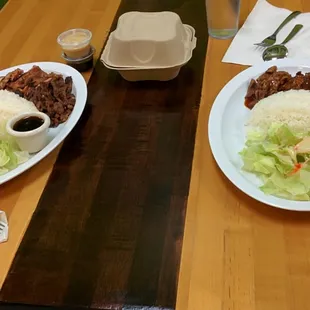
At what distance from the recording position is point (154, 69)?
4.37 ft

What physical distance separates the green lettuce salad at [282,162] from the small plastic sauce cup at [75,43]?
2.07 ft

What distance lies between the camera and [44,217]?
3.40ft

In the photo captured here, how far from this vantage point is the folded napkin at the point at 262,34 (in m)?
1.41

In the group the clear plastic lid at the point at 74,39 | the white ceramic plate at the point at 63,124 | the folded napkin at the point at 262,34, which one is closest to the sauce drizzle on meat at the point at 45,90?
the white ceramic plate at the point at 63,124

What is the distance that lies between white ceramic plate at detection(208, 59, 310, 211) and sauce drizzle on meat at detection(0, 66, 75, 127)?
407mm

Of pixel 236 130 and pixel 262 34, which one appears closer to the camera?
pixel 236 130

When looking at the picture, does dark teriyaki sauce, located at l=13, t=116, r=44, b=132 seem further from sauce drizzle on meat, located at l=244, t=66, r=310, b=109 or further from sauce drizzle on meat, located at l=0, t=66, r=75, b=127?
sauce drizzle on meat, located at l=244, t=66, r=310, b=109

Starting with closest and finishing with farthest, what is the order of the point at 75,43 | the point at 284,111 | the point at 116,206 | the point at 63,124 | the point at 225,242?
the point at 225,242 < the point at 116,206 < the point at 284,111 < the point at 63,124 < the point at 75,43

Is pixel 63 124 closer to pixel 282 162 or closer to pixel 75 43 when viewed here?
pixel 75 43

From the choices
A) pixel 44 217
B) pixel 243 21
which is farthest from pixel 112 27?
pixel 44 217

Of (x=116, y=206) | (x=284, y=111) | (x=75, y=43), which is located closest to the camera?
(x=116, y=206)

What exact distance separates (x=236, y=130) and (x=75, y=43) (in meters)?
0.59

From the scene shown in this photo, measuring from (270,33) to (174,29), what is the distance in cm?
36

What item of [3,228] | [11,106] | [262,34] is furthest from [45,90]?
[262,34]
